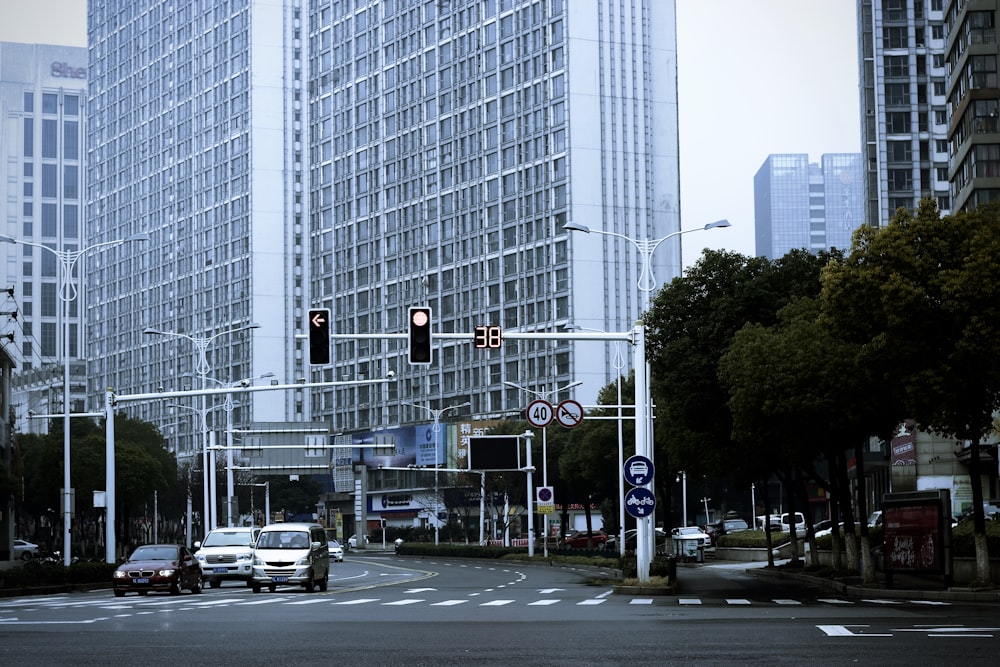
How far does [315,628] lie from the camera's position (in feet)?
69.1

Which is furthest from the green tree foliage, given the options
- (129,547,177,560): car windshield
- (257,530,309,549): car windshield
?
(129,547,177,560): car windshield

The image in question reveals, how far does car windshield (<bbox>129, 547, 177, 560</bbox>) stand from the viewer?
3997cm

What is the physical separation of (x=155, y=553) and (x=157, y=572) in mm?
1574

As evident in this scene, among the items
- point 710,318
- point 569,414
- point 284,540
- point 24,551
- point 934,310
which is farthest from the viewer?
point 24,551

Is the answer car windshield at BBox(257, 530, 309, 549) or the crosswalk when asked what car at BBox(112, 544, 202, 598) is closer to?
car windshield at BBox(257, 530, 309, 549)

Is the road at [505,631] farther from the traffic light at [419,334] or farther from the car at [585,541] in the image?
the car at [585,541]

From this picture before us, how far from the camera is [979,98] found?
Answer: 6962 centimetres

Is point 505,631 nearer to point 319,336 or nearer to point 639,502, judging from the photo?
point 319,336

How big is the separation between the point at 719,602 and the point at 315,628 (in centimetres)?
1190

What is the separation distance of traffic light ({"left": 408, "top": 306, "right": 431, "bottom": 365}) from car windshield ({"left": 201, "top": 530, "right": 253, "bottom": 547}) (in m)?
19.4

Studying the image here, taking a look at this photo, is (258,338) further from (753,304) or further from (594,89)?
(753,304)

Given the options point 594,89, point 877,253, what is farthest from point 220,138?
point 877,253

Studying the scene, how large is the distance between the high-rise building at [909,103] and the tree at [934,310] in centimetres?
8944

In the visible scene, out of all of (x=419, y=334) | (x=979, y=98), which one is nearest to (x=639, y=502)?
(x=419, y=334)
